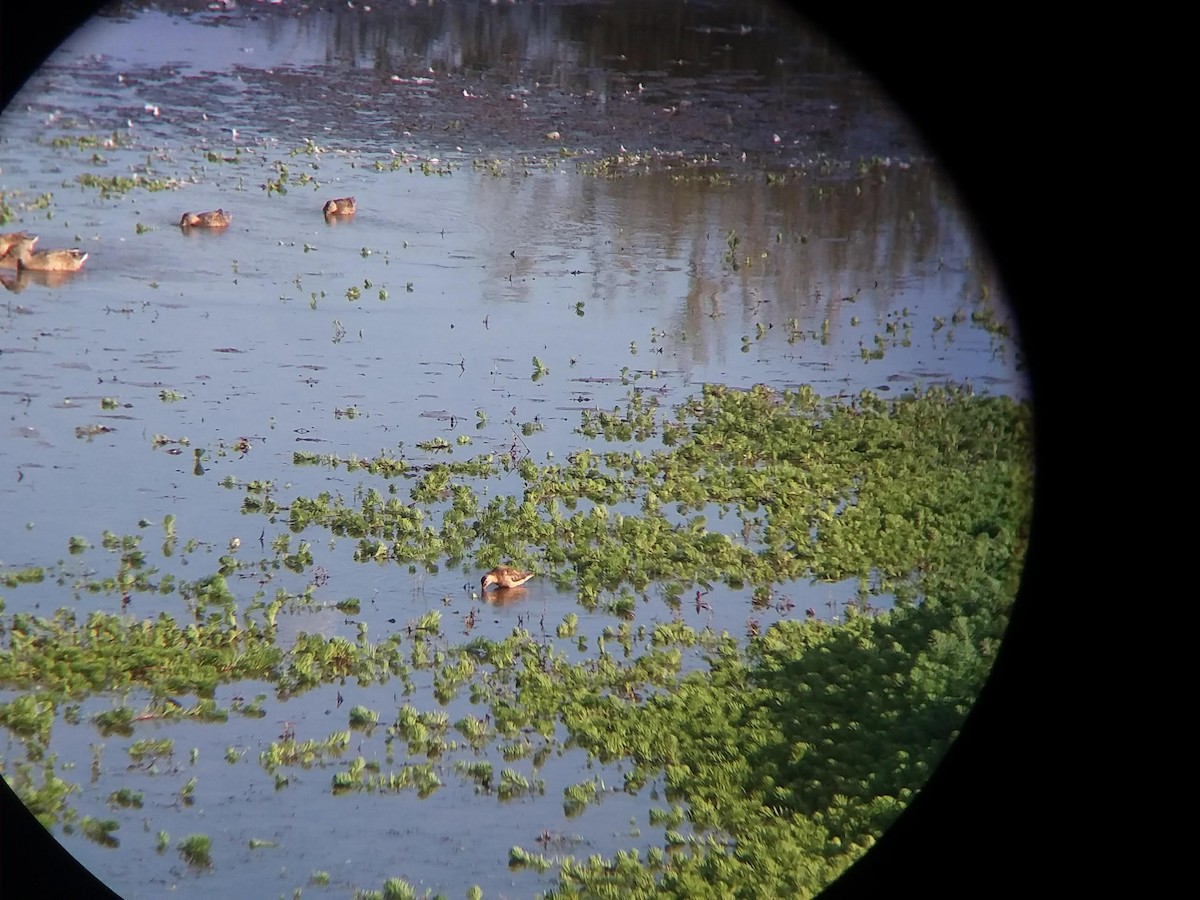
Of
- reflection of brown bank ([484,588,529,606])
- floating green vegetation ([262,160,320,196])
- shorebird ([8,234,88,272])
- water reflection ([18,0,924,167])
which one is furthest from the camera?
water reflection ([18,0,924,167])

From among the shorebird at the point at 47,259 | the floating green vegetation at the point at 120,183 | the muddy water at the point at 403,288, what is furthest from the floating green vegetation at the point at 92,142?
the shorebird at the point at 47,259

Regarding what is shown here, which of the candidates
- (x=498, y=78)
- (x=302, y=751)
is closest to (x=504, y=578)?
(x=302, y=751)

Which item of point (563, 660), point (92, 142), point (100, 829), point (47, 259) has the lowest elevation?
point (100, 829)

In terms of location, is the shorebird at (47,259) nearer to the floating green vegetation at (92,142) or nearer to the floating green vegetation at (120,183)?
the floating green vegetation at (120,183)

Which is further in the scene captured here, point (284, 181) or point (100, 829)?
point (284, 181)

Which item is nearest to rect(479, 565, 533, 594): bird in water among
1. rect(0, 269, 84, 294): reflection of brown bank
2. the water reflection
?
rect(0, 269, 84, 294): reflection of brown bank

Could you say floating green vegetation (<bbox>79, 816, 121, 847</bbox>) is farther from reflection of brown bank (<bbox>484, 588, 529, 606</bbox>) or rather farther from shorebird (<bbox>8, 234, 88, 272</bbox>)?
shorebird (<bbox>8, 234, 88, 272</bbox>)

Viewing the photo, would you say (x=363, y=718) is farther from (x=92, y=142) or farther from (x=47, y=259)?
(x=92, y=142)
